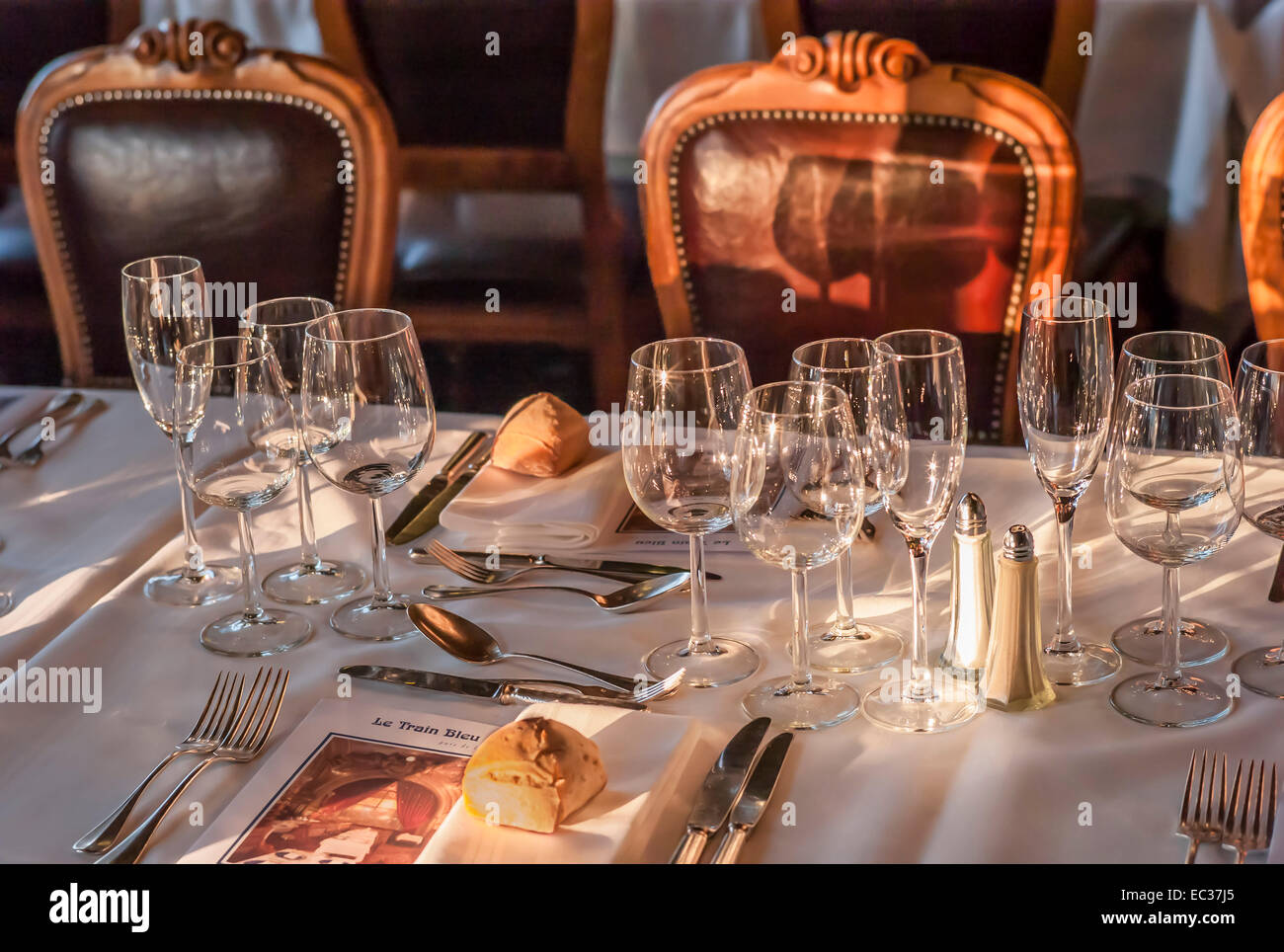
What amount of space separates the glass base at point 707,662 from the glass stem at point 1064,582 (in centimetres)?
23

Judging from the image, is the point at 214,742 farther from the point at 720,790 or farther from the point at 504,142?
the point at 504,142

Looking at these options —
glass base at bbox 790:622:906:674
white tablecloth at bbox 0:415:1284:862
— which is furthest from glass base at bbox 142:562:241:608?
glass base at bbox 790:622:906:674

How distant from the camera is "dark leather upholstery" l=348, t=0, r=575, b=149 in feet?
9.93

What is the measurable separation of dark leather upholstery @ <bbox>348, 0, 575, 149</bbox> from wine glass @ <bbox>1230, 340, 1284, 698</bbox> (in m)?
2.28

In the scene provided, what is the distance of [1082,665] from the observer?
1020mm

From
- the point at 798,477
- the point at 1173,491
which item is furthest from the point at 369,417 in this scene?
the point at 1173,491

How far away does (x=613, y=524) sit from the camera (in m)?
1.28

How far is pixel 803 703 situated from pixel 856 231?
2.93ft

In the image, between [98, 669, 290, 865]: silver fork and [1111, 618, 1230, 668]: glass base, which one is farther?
[1111, 618, 1230, 668]: glass base

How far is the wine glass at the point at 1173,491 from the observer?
0.91 m

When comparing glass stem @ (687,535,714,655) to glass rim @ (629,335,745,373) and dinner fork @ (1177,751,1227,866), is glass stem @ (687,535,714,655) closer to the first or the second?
glass rim @ (629,335,745,373)

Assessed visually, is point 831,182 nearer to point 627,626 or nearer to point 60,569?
point 627,626

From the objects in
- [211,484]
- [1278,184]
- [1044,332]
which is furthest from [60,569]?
[1278,184]
